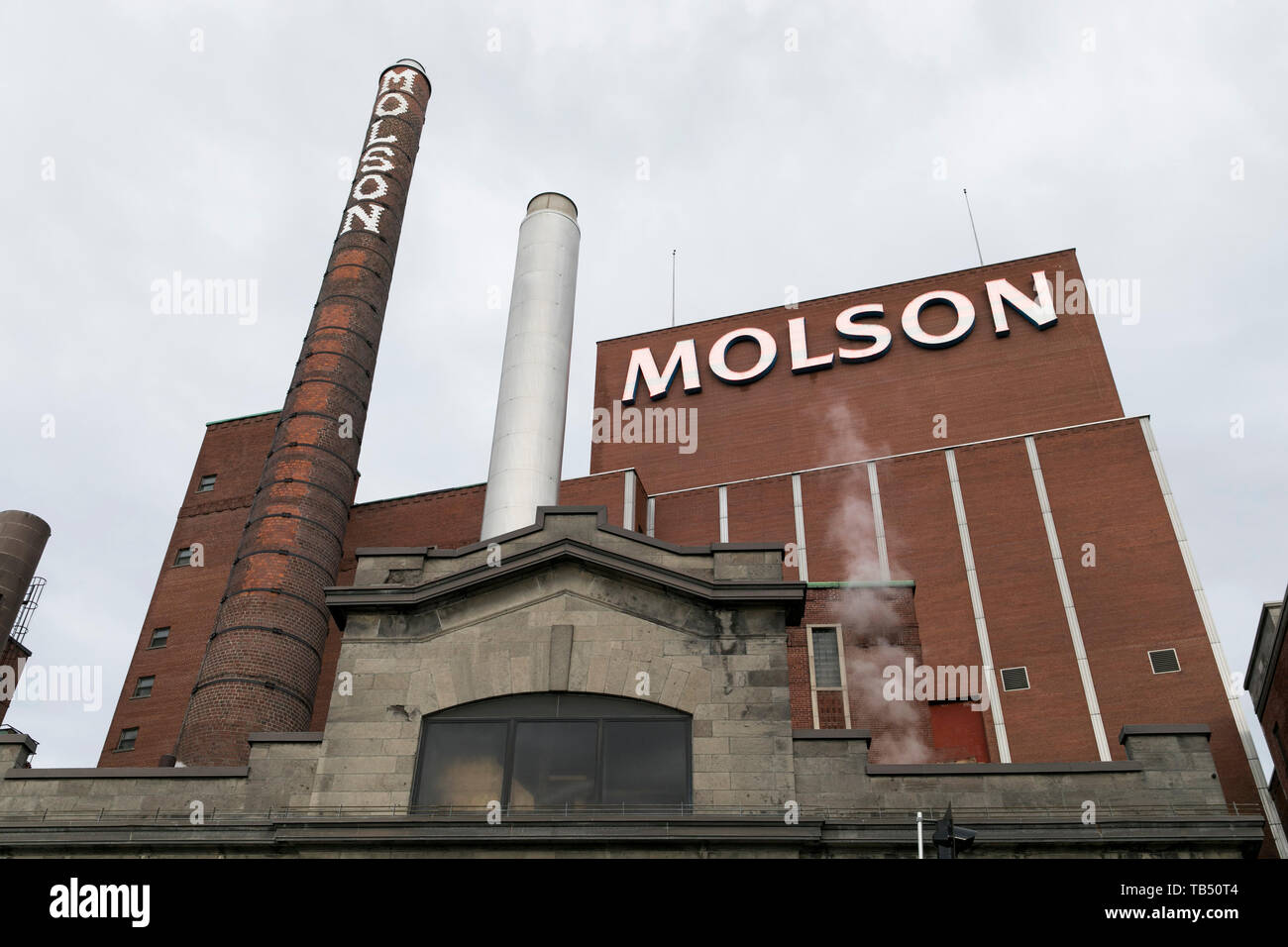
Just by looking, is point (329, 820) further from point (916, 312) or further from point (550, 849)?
point (916, 312)

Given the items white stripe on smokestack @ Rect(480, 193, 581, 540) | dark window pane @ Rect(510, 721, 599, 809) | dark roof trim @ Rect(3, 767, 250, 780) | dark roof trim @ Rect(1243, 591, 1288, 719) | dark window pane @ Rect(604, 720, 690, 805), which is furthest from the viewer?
white stripe on smokestack @ Rect(480, 193, 581, 540)

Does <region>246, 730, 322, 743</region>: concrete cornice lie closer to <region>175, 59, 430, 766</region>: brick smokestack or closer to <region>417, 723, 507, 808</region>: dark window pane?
<region>417, 723, 507, 808</region>: dark window pane

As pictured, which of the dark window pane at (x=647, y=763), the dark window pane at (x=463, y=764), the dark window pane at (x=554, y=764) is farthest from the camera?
the dark window pane at (x=463, y=764)

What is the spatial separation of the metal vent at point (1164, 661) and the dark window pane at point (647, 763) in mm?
23196

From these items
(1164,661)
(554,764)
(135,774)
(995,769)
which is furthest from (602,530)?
(1164,661)

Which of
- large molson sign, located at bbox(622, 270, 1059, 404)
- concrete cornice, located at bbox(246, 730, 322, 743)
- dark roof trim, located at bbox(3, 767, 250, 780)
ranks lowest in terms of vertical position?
dark roof trim, located at bbox(3, 767, 250, 780)

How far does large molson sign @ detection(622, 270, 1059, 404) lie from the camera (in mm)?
44906

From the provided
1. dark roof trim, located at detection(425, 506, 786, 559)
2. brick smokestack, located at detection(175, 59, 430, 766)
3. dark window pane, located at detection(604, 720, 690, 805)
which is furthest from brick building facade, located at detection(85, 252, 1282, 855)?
dark window pane, located at detection(604, 720, 690, 805)

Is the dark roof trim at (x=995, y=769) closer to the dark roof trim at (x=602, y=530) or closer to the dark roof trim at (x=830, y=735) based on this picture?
the dark roof trim at (x=830, y=735)

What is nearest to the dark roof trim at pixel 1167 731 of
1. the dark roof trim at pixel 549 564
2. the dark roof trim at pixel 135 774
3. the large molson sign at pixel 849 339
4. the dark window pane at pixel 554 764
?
the dark roof trim at pixel 549 564

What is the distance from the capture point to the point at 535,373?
35656mm

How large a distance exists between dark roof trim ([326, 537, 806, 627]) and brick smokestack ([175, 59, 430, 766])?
10.6 meters

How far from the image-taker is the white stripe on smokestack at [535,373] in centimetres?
3198
